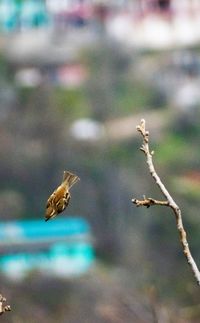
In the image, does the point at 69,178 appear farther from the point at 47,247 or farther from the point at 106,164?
the point at 106,164

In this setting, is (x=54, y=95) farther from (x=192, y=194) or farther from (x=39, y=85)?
(x=192, y=194)

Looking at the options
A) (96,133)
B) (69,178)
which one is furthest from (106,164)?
(69,178)

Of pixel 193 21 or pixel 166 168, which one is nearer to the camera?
pixel 166 168

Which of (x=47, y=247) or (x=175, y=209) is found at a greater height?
(x=47, y=247)

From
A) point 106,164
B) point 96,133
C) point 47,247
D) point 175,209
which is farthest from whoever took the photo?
point 96,133

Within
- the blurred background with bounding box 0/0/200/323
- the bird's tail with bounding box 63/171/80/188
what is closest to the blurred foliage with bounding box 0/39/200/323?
the blurred background with bounding box 0/0/200/323

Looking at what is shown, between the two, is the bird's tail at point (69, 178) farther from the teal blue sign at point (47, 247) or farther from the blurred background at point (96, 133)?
the teal blue sign at point (47, 247)

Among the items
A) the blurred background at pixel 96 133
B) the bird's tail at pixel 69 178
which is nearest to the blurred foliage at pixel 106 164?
the blurred background at pixel 96 133

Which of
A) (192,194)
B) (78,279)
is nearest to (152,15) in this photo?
(192,194)
